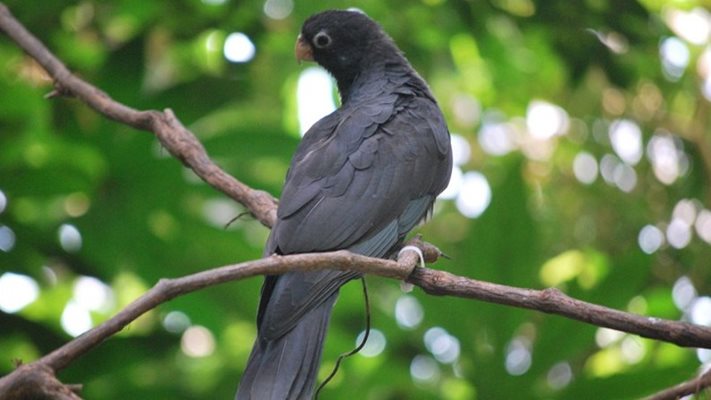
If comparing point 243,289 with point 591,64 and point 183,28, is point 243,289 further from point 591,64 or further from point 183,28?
point 591,64

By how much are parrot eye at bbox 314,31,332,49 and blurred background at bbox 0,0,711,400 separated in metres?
0.46

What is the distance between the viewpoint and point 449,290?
2818 mm

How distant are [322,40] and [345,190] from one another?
1.22 meters

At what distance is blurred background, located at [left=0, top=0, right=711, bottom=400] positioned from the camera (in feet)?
14.4

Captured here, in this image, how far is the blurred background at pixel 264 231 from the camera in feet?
14.4

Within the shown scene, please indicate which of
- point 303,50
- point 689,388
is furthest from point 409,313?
point 689,388

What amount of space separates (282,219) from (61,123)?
196cm

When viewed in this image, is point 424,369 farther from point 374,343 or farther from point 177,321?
point 177,321

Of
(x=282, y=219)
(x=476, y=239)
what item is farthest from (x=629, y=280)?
(x=282, y=219)

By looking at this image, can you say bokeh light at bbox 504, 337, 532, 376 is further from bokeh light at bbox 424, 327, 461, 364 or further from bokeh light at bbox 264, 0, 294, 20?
bokeh light at bbox 264, 0, 294, 20

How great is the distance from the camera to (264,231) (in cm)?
622

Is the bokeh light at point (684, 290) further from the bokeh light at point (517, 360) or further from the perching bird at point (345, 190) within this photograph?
the perching bird at point (345, 190)

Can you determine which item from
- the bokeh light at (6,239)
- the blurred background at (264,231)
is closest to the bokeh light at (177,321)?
the blurred background at (264,231)

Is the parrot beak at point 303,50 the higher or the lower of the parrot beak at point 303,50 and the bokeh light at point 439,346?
the higher
